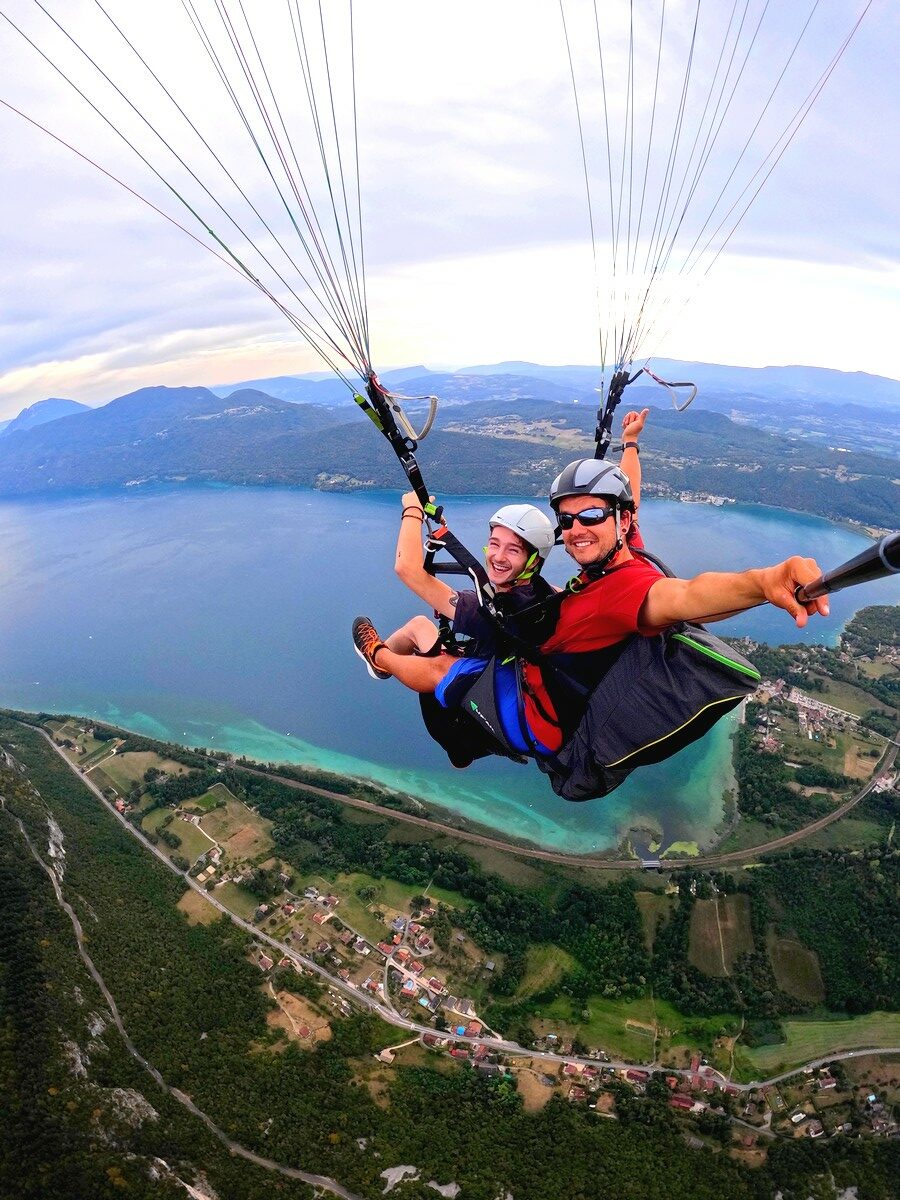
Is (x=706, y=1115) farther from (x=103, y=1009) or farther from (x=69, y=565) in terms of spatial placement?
(x=69, y=565)

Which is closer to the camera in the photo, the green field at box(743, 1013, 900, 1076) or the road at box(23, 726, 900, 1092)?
the road at box(23, 726, 900, 1092)

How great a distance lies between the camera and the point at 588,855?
1477 centimetres

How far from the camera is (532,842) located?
50.0 feet

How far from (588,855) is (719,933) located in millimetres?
3208

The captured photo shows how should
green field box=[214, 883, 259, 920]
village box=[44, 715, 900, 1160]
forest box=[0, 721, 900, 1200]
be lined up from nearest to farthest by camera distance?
forest box=[0, 721, 900, 1200] < village box=[44, 715, 900, 1160] < green field box=[214, 883, 259, 920]

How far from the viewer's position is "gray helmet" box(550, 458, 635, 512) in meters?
1.95

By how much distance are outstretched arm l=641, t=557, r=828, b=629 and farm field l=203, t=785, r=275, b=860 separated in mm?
15868

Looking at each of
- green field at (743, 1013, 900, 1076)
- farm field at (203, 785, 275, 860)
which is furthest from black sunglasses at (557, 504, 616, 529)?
farm field at (203, 785, 275, 860)

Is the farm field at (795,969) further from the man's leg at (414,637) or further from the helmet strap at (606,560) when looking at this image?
the helmet strap at (606,560)

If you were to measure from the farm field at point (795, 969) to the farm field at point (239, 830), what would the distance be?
11.9 metres

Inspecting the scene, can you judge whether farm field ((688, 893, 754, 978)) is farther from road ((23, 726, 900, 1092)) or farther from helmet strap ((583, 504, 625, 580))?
helmet strap ((583, 504, 625, 580))

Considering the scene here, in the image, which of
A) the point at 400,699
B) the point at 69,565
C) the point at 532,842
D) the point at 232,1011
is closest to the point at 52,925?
the point at 232,1011

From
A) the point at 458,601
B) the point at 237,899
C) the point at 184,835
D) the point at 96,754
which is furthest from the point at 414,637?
the point at 96,754

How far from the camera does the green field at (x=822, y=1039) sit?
10.7 metres
